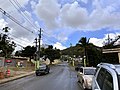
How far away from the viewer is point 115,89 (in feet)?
15.6

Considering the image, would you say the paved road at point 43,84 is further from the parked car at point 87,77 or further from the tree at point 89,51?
the tree at point 89,51

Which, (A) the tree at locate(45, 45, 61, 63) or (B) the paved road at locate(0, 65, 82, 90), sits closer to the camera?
(B) the paved road at locate(0, 65, 82, 90)

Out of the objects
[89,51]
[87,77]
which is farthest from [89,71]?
[89,51]

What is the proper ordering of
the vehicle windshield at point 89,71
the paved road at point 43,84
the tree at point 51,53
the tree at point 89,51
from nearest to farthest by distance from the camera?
the vehicle windshield at point 89,71 → the paved road at point 43,84 → the tree at point 89,51 → the tree at point 51,53

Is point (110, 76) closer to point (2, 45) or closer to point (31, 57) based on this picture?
point (2, 45)

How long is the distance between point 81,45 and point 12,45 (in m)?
19.6

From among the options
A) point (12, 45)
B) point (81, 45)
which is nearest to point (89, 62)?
point (81, 45)

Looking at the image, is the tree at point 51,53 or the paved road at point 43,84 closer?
the paved road at point 43,84

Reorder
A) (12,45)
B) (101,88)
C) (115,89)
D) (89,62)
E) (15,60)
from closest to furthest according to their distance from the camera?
(115,89)
(101,88)
(89,62)
(15,60)
(12,45)

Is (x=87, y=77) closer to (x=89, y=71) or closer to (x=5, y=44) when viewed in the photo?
(x=89, y=71)

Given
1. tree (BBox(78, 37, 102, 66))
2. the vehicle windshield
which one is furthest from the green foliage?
the vehicle windshield

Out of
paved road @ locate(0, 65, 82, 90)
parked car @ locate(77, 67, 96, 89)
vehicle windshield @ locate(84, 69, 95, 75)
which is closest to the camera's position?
parked car @ locate(77, 67, 96, 89)

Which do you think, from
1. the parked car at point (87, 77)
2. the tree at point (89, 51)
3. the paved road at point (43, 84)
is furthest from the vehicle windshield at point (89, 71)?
the tree at point (89, 51)

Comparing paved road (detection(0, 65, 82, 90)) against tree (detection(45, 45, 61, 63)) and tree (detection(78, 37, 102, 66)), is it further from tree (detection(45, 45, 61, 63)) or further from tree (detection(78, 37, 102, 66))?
tree (detection(45, 45, 61, 63))
